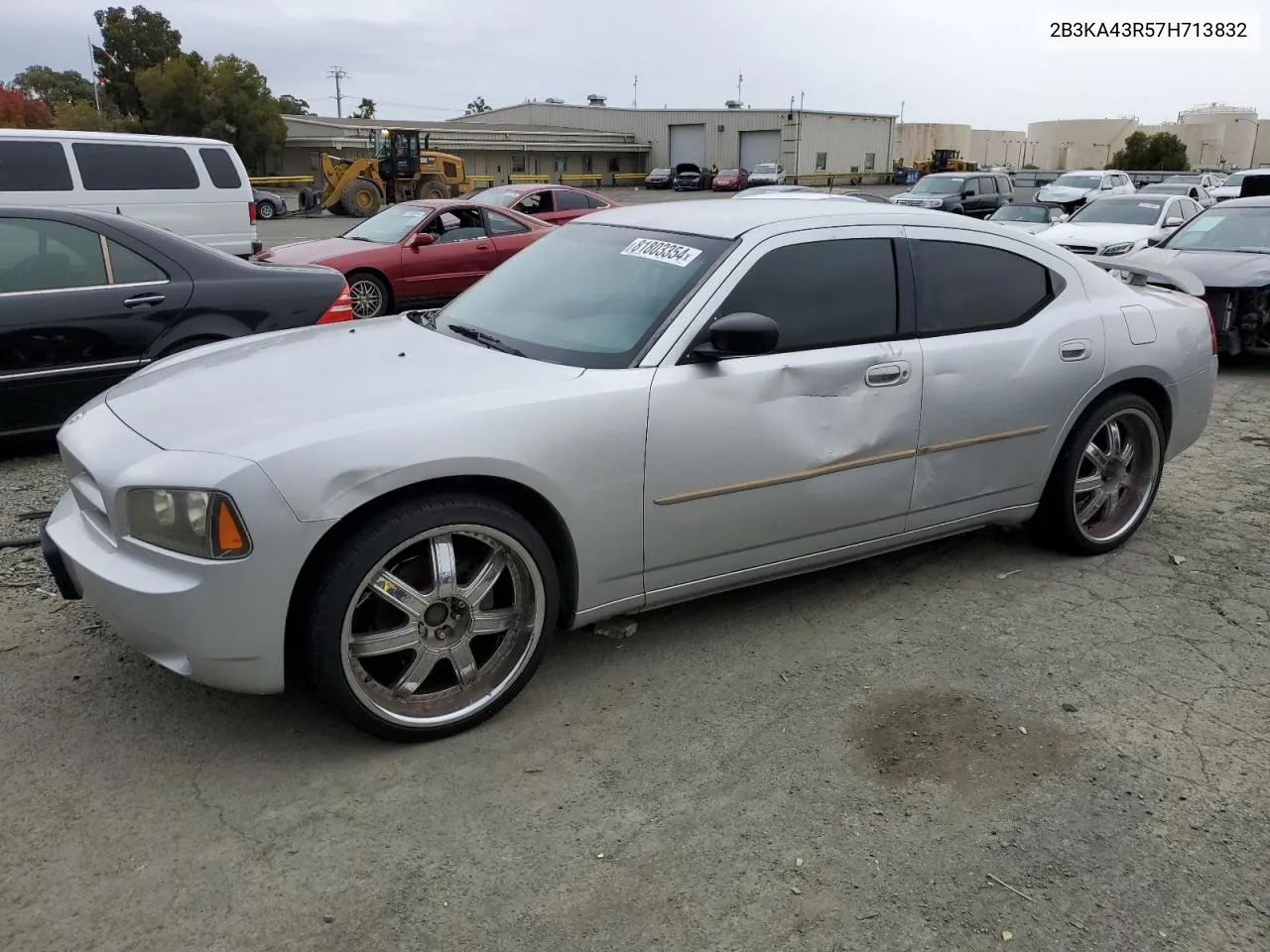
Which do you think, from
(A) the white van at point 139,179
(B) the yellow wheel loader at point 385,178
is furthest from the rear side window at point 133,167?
(B) the yellow wheel loader at point 385,178

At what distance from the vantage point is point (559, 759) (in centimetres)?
296

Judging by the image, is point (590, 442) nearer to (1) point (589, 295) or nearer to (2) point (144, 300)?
(1) point (589, 295)

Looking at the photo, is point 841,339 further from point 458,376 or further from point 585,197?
point 585,197

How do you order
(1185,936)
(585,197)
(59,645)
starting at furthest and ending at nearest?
(585,197)
(59,645)
(1185,936)

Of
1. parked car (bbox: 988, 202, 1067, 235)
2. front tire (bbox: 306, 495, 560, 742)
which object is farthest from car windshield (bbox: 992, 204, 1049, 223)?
front tire (bbox: 306, 495, 560, 742)

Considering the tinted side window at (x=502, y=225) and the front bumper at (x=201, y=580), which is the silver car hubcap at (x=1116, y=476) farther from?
the tinted side window at (x=502, y=225)

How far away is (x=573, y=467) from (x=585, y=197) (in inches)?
575

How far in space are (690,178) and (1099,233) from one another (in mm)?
43797

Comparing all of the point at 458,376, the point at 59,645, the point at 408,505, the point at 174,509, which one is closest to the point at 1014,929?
the point at 408,505

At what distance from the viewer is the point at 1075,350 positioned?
4168 millimetres

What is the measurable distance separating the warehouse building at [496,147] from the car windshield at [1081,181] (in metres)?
34.3

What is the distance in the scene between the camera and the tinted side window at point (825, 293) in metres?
3.53

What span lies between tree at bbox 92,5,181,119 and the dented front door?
208 feet

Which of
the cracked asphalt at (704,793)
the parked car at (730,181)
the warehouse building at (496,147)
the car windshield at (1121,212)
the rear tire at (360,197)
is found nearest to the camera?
the cracked asphalt at (704,793)
